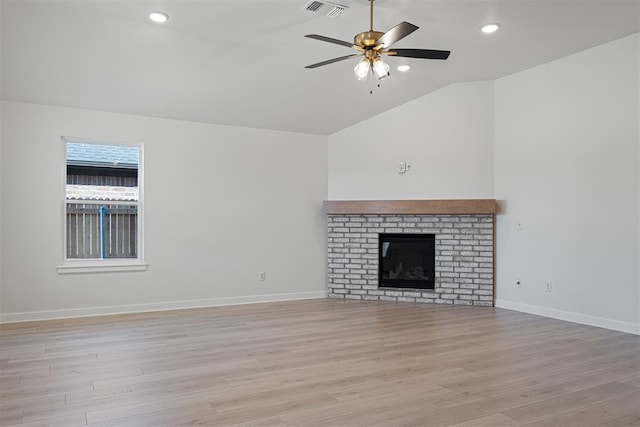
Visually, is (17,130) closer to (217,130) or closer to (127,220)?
(127,220)

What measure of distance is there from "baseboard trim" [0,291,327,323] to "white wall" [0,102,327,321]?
0.04ft

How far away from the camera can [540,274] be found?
17.6 feet

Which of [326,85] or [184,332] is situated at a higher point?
[326,85]

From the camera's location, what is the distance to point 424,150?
6.28 m

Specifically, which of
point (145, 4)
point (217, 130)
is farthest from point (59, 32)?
point (217, 130)

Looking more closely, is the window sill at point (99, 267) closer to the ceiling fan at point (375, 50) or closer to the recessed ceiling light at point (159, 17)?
the recessed ceiling light at point (159, 17)

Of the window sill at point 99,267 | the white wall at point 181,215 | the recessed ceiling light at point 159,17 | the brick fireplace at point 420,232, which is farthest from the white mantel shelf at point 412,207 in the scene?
the recessed ceiling light at point 159,17

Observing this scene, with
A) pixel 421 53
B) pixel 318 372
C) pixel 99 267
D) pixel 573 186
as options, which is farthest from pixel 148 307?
pixel 573 186

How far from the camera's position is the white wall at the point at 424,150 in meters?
5.98

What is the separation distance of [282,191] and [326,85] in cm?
179

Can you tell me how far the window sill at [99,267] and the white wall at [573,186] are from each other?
463 centimetres

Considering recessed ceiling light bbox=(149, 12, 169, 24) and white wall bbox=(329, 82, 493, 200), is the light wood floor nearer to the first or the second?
white wall bbox=(329, 82, 493, 200)

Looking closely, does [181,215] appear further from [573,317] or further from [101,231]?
[573,317]

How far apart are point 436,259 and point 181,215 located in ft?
11.5
